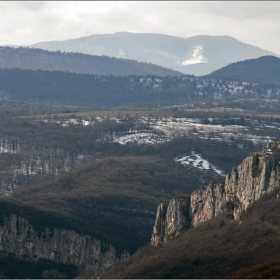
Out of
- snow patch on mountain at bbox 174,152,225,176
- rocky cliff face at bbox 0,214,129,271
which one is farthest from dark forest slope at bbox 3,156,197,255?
snow patch on mountain at bbox 174,152,225,176

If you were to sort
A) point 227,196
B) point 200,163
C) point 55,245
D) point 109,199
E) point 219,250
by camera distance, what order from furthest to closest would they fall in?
1. point 200,163
2. point 109,199
3. point 55,245
4. point 227,196
5. point 219,250

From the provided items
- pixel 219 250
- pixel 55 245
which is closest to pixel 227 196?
pixel 219 250

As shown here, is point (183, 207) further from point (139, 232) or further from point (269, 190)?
point (139, 232)

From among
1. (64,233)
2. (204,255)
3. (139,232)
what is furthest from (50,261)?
(204,255)

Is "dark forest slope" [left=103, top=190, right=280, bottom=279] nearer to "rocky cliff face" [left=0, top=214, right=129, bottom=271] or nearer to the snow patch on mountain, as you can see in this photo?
"rocky cliff face" [left=0, top=214, right=129, bottom=271]

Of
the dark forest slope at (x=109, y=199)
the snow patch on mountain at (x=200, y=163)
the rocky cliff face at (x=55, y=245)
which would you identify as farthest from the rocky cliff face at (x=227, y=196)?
the snow patch on mountain at (x=200, y=163)

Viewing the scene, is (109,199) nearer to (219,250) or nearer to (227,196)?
(227,196)
